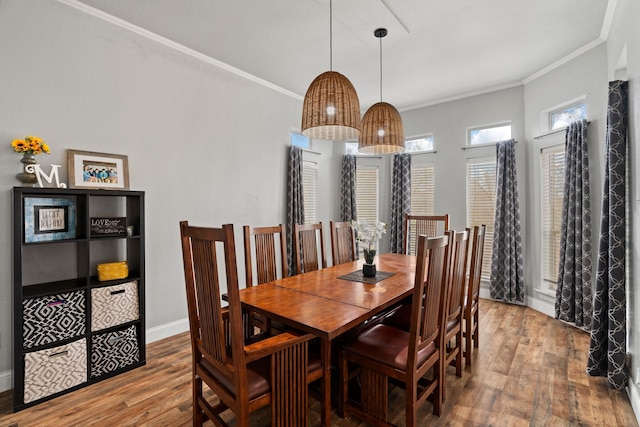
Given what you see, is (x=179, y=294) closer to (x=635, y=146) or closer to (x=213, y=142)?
(x=213, y=142)

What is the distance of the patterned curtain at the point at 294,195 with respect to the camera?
14.9 ft

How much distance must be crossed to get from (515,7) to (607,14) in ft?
2.95

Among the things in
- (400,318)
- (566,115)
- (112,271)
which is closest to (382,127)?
(400,318)

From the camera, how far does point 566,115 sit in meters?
3.87

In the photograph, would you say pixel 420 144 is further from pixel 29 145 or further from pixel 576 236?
pixel 29 145

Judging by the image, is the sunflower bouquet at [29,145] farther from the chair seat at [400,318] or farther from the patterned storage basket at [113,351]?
the chair seat at [400,318]

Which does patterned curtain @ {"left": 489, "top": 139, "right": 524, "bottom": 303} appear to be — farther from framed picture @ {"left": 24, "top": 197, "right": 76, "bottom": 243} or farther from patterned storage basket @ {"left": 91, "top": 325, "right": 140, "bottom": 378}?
framed picture @ {"left": 24, "top": 197, "right": 76, "bottom": 243}

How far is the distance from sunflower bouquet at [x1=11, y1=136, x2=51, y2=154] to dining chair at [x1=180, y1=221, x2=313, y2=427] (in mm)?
1655

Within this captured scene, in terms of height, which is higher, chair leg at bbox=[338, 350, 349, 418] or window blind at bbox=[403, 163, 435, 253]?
window blind at bbox=[403, 163, 435, 253]

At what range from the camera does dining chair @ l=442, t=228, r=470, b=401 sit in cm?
207

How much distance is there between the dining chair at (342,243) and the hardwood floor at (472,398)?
1445 millimetres

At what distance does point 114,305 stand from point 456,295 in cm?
273

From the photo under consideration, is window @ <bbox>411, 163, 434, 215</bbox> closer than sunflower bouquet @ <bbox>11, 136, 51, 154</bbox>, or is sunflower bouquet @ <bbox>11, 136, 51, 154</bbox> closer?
sunflower bouquet @ <bbox>11, 136, 51, 154</bbox>

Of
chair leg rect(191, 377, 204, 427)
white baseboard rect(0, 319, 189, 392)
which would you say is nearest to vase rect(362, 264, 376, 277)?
chair leg rect(191, 377, 204, 427)
